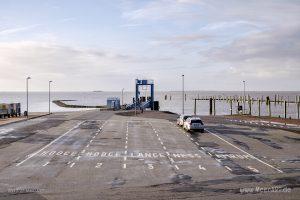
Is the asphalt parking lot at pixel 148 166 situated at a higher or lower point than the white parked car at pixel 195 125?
lower

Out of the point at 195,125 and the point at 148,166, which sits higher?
the point at 195,125

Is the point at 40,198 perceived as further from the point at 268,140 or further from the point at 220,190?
the point at 268,140

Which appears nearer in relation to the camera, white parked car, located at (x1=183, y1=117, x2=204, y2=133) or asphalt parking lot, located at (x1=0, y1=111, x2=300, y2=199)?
asphalt parking lot, located at (x1=0, y1=111, x2=300, y2=199)

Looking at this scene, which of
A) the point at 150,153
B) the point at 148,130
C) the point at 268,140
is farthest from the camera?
the point at 148,130

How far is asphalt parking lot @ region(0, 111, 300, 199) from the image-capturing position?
21.0 metres

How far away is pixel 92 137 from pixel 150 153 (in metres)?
13.1

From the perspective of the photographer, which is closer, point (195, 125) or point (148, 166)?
point (148, 166)

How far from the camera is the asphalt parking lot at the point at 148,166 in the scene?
21.0 meters

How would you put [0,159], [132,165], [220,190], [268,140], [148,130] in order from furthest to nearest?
[148,130] < [268,140] < [0,159] < [132,165] < [220,190]

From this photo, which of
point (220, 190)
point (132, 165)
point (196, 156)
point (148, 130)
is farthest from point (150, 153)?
point (148, 130)

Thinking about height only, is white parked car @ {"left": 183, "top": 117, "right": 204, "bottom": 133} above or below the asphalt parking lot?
above

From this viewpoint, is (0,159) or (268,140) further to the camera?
(268,140)

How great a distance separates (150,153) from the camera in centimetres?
3519

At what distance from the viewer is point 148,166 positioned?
28797mm
